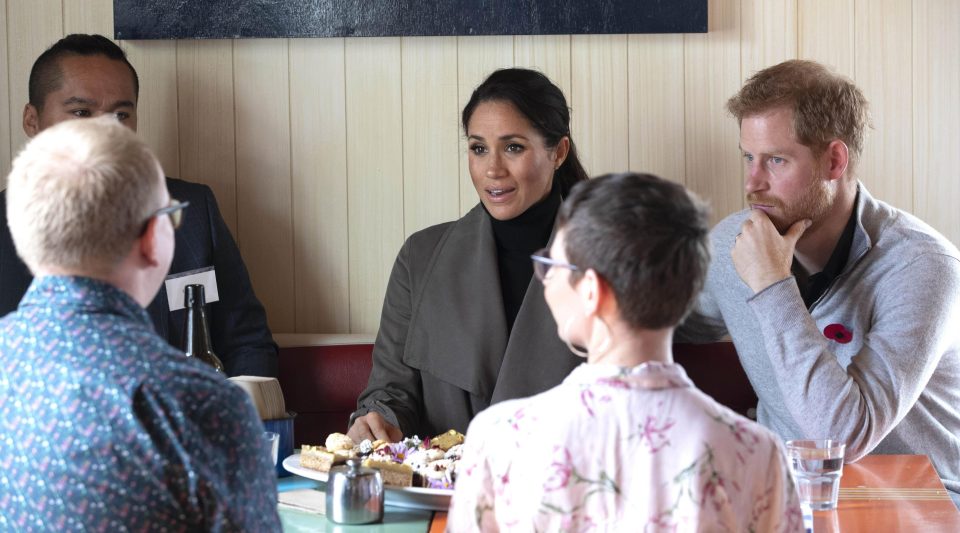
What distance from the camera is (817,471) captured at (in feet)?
5.16

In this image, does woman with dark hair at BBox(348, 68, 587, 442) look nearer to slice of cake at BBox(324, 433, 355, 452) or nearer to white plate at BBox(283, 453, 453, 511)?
slice of cake at BBox(324, 433, 355, 452)

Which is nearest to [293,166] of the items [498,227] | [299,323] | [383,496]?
[299,323]

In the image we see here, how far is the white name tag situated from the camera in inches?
99.0

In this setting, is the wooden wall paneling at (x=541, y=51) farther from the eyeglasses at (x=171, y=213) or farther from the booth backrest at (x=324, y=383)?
the eyeglasses at (x=171, y=213)

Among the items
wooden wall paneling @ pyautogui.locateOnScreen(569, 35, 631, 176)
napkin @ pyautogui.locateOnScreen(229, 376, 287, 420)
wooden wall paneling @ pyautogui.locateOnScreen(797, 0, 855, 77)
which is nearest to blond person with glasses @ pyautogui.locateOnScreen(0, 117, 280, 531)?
napkin @ pyautogui.locateOnScreen(229, 376, 287, 420)

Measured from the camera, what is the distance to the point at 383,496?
1549mm

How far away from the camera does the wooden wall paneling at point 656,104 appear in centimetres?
269

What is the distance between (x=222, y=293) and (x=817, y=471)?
1.56 m

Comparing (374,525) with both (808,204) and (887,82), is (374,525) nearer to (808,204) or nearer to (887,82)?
(808,204)

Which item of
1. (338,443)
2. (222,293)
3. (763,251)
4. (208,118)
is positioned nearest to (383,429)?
(338,443)

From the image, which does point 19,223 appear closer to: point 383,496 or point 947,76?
point 383,496

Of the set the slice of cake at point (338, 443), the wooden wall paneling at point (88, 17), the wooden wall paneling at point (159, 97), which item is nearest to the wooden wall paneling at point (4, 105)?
the wooden wall paneling at point (88, 17)

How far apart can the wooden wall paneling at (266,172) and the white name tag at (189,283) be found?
209 millimetres

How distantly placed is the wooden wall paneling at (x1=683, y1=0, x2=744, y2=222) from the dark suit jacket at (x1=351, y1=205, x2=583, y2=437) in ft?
2.05
